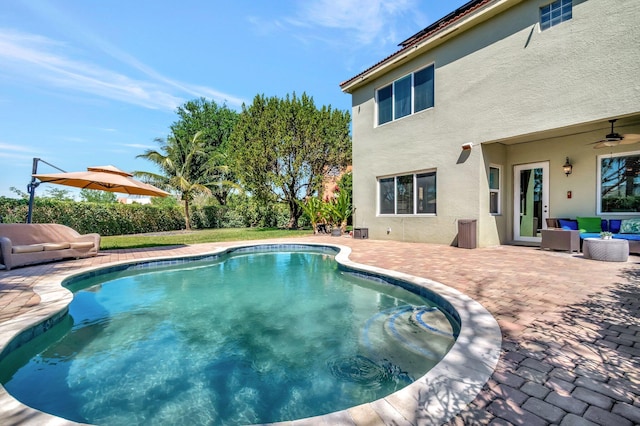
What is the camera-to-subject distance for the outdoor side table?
6.88 m

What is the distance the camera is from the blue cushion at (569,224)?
29.8 feet

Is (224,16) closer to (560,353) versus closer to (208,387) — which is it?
(208,387)

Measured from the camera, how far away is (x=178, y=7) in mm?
11234

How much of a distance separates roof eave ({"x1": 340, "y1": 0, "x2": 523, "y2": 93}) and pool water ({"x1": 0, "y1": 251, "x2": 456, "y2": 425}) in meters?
9.17

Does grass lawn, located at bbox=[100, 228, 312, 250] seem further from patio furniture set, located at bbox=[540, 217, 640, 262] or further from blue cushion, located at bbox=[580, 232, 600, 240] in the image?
blue cushion, located at bbox=[580, 232, 600, 240]

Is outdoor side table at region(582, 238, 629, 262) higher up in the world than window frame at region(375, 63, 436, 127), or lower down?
lower down

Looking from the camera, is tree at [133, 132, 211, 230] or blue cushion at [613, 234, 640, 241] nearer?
blue cushion at [613, 234, 640, 241]

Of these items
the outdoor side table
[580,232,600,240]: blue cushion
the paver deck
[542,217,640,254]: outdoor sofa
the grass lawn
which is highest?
[542,217,640,254]: outdoor sofa

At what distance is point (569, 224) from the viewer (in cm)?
918

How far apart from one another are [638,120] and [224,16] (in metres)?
15.1

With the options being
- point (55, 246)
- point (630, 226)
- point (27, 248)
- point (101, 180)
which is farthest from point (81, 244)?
point (630, 226)

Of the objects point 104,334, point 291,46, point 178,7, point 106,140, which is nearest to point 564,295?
point 104,334

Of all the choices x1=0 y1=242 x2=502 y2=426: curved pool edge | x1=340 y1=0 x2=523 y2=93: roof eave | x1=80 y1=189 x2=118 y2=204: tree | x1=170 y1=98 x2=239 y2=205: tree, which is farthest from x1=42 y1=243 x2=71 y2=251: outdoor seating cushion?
x1=80 y1=189 x2=118 y2=204: tree

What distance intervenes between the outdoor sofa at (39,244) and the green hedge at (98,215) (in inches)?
315
